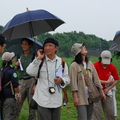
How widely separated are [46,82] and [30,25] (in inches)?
54.4

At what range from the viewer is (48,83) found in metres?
3.25

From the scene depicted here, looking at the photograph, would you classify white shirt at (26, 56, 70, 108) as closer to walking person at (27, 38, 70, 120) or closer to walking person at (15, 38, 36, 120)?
walking person at (27, 38, 70, 120)

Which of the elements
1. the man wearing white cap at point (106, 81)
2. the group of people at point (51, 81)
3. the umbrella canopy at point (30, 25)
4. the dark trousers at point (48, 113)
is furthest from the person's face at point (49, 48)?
the man wearing white cap at point (106, 81)

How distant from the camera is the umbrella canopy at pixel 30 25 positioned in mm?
3602

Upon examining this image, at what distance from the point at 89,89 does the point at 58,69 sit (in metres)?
0.74

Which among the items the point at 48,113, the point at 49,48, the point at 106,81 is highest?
the point at 49,48

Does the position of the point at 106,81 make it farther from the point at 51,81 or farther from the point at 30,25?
the point at 30,25

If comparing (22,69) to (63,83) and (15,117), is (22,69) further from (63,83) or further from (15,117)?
(63,83)

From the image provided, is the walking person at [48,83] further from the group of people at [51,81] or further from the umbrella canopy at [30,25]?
the umbrella canopy at [30,25]

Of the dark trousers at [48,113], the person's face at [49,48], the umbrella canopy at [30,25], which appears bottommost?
the dark trousers at [48,113]

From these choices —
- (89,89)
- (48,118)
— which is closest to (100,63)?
(89,89)

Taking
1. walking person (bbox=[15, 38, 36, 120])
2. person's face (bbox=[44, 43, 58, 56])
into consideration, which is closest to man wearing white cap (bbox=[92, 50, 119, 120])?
walking person (bbox=[15, 38, 36, 120])

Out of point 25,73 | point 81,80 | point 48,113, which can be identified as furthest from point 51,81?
point 25,73

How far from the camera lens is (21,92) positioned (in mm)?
4371
